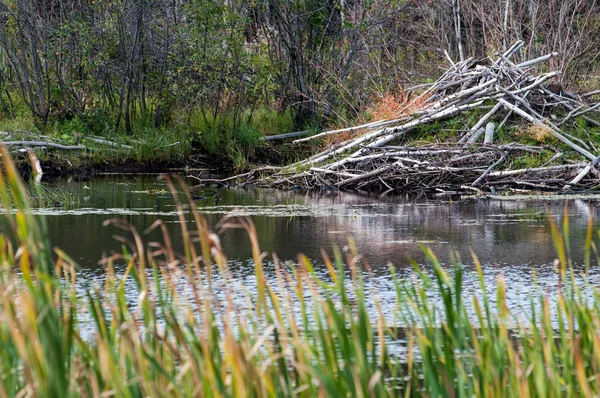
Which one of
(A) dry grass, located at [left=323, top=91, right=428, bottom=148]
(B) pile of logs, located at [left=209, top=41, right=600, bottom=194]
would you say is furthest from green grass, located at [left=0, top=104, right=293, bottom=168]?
(B) pile of logs, located at [left=209, top=41, right=600, bottom=194]

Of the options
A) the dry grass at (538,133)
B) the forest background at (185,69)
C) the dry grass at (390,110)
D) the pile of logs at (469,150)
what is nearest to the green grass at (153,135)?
the forest background at (185,69)

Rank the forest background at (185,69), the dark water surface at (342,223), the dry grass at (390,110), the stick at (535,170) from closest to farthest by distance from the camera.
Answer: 1. the dark water surface at (342,223)
2. the stick at (535,170)
3. the dry grass at (390,110)
4. the forest background at (185,69)

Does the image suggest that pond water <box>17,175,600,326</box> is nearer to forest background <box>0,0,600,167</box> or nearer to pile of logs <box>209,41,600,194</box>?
pile of logs <box>209,41,600,194</box>

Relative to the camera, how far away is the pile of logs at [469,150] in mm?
12711

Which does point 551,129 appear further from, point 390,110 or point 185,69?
point 185,69

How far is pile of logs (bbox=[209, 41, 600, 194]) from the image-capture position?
12711 mm

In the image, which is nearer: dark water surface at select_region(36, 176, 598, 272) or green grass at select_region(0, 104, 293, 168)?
dark water surface at select_region(36, 176, 598, 272)

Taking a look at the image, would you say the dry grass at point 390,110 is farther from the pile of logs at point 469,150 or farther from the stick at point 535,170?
the stick at point 535,170

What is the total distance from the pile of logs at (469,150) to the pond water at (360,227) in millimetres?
659

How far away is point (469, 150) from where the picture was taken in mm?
13195

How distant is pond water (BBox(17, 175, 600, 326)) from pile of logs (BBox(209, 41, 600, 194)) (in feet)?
2.16

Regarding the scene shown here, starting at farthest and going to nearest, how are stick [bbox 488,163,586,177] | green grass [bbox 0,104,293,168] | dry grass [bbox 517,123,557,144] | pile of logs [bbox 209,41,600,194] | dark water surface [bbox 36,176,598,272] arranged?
green grass [bbox 0,104,293,168]
dry grass [bbox 517,123,557,144]
pile of logs [bbox 209,41,600,194]
stick [bbox 488,163,586,177]
dark water surface [bbox 36,176,598,272]

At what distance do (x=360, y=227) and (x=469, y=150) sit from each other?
4.27m

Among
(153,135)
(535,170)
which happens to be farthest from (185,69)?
(535,170)
